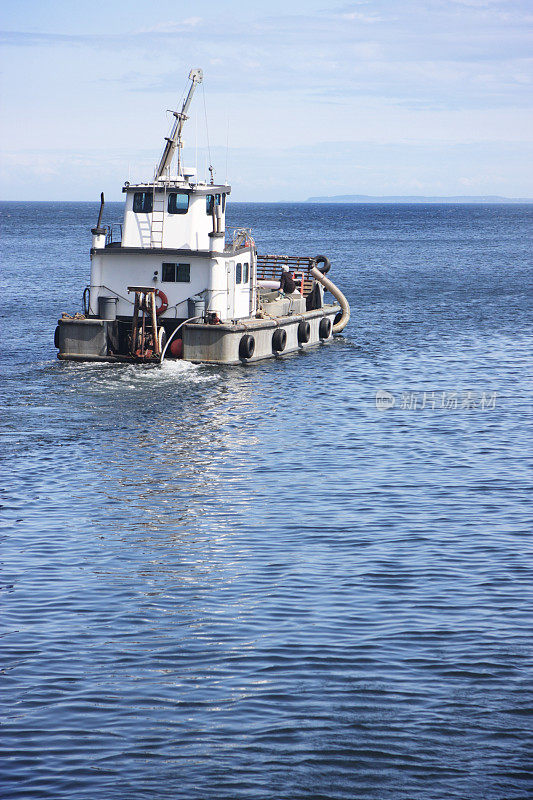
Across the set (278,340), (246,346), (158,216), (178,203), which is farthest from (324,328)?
(158,216)

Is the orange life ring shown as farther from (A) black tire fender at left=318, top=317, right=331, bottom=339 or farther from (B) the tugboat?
(A) black tire fender at left=318, top=317, right=331, bottom=339

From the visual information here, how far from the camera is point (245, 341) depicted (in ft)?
103

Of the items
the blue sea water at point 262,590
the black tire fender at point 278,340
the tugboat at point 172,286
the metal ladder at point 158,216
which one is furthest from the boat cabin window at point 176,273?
the black tire fender at point 278,340

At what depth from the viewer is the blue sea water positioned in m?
9.19

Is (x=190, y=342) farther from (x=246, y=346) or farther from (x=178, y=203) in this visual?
(x=178, y=203)

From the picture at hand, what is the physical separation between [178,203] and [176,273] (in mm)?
2536

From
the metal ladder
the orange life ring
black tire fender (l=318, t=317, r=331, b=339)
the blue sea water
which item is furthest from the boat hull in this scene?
black tire fender (l=318, t=317, r=331, b=339)

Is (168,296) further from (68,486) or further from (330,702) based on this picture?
(330,702)

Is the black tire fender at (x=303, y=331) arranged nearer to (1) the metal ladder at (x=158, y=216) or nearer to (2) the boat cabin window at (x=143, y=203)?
(1) the metal ladder at (x=158, y=216)

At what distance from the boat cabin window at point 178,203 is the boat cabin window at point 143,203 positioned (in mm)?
659

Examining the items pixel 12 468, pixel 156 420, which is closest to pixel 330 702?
pixel 12 468

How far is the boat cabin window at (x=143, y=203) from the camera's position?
3225cm

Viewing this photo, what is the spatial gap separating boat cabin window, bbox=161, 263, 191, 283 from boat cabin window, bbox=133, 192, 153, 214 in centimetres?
227

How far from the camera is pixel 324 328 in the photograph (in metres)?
39.5
